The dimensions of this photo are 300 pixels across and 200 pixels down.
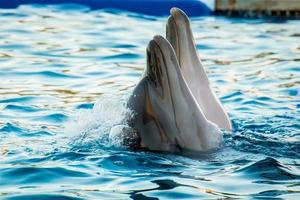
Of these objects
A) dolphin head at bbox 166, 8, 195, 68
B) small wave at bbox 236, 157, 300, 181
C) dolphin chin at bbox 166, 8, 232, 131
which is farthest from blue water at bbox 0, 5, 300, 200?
dolphin head at bbox 166, 8, 195, 68

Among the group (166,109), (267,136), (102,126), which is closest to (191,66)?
(166,109)

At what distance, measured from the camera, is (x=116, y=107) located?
238 inches

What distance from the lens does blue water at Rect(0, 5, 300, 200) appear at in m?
5.20

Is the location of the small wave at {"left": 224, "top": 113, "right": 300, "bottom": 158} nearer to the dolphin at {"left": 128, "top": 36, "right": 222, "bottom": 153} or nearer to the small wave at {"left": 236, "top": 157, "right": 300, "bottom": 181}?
the small wave at {"left": 236, "top": 157, "right": 300, "bottom": 181}

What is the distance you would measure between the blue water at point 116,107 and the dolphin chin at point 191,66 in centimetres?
22

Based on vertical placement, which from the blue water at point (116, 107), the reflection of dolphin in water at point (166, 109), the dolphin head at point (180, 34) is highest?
the dolphin head at point (180, 34)

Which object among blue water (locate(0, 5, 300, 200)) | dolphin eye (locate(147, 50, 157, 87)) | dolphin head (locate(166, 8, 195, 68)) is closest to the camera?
blue water (locate(0, 5, 300, 200))

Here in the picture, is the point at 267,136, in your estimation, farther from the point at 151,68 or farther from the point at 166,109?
the point at 151,68

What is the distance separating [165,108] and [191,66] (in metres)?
0.55

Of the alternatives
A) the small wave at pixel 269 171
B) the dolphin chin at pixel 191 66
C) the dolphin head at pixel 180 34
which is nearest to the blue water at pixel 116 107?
the small wave at pixel 269 171

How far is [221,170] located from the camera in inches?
214

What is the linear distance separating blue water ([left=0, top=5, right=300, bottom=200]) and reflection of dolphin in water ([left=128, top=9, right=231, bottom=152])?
0.10 m

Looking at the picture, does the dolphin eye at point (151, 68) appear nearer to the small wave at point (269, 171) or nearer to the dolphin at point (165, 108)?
the dolphin at point (165, 108)

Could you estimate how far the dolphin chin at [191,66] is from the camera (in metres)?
5.91
